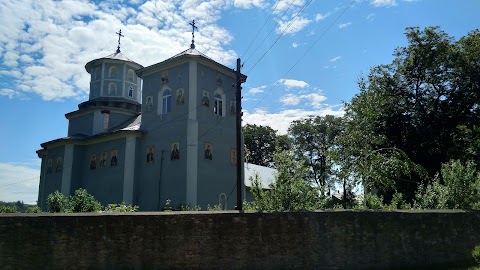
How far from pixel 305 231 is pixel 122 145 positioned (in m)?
23.5

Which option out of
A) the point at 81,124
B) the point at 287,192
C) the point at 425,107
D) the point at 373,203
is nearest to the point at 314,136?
the point at 425,107

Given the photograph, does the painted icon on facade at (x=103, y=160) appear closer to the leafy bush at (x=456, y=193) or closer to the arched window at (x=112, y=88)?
the arched window at (x=112, y=88)

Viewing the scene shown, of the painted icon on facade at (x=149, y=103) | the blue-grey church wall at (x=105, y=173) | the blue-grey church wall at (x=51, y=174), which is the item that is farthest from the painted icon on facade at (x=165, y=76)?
the blue-grey church wall at (x=51, y=174)

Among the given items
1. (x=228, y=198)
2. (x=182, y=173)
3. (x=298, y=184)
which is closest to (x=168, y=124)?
(x=182, y=173)

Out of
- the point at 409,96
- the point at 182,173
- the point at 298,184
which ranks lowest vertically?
the point at 298,184

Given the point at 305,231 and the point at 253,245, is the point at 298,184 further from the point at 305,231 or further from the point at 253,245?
the point at 253,245

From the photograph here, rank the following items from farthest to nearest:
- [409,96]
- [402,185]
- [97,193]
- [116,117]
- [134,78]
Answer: [134,78] → [116,117] → [97,193] → [409,96] → [402,185]

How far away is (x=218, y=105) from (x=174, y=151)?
16.0 ft

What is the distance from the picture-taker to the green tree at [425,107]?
93.0 ft

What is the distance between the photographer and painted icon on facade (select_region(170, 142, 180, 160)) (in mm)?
29594

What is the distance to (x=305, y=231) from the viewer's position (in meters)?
11.4

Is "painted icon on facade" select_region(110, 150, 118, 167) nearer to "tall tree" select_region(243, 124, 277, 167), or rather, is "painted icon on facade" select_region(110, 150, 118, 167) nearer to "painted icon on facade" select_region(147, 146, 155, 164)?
"painted icon on facade" select_region(147, 146, 155, 164)

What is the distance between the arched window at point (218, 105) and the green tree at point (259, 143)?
24.7 m

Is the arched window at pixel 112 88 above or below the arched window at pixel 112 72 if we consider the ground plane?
below
